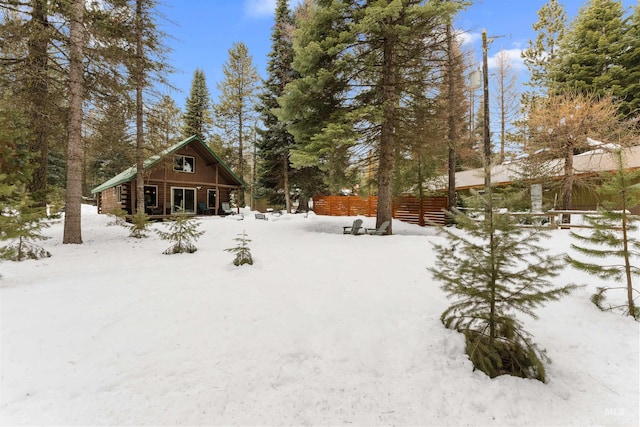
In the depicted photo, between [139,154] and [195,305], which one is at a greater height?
[139,154]

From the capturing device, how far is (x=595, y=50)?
57.1ft

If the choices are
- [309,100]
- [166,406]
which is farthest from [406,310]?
[309,100]

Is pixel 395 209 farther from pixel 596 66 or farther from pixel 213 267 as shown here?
pixel 596 66

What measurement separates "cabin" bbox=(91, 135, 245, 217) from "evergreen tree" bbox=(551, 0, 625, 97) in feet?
75.6

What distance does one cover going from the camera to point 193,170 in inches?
770

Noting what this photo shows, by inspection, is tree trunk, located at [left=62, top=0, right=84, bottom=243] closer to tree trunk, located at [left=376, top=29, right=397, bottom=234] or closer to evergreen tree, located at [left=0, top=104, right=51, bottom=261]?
evergreen tree, located at [left=0, top=104, right=51, bottom=261]

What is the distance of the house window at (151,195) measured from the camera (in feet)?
58.6

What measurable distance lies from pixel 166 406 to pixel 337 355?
1470 mm

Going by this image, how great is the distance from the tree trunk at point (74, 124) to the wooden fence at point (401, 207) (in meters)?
10.5

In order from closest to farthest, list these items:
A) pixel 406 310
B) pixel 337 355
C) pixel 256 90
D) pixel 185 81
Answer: pixel 337 355 < pixel 406 310 < pixel 185 81 < pixel 256 90

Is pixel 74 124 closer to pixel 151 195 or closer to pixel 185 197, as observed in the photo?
pixel 151 195

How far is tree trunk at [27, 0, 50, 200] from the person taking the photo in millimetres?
6914

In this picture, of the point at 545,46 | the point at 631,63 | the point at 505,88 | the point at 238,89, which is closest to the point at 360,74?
the point at 238,89

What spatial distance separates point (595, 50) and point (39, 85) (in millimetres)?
A: 27899
